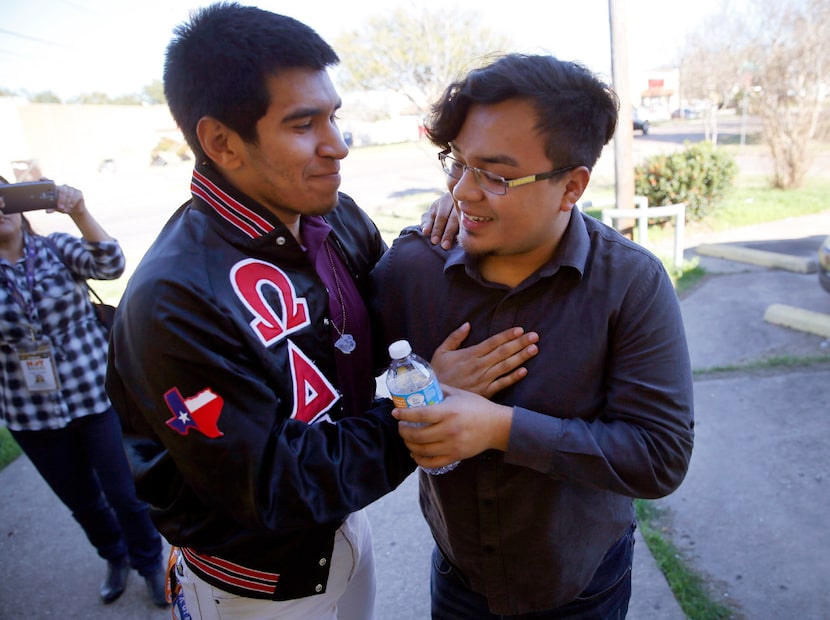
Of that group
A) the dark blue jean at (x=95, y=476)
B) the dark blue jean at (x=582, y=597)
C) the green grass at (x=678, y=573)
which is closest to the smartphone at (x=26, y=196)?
the dark blue jean at (x=95, y=476)

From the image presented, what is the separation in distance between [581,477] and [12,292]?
8.49 feet

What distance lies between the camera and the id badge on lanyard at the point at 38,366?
2779 mm

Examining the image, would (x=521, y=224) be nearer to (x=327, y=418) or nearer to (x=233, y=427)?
(x=327, y=418)

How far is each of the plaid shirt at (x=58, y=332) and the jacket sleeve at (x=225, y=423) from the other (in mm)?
1700

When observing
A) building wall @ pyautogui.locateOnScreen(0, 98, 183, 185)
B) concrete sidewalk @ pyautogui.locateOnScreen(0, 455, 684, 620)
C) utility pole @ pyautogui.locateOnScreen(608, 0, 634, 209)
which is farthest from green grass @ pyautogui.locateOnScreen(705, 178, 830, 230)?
building wall @ pyautogui.locateOnScreen(0, 98, 183, 185)

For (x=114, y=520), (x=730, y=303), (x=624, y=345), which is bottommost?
(x=730, y=303)

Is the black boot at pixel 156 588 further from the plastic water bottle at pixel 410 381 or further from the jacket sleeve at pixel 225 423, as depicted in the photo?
the plastic water bottle at pixel 410 381

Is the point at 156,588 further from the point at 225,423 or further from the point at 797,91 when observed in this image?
the point at 797,91

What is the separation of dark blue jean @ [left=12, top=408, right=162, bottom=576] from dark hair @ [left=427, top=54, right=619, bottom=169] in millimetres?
2398

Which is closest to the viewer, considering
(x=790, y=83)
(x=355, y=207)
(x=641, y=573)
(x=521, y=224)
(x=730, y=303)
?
(x=521, y=224)

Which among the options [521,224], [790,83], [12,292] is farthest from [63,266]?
[790,83]

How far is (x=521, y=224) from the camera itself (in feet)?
5.08

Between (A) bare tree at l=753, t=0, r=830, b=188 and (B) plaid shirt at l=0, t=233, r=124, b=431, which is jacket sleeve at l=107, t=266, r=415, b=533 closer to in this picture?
(B) plaid shirt at l=0, t=233, r=124, b=431

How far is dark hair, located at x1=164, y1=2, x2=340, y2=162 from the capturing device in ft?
4.67
